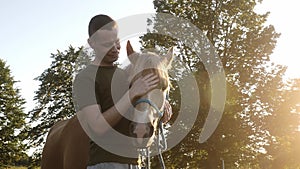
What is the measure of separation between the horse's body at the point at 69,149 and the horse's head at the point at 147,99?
1.78 m

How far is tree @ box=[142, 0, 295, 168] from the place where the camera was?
2364 cm

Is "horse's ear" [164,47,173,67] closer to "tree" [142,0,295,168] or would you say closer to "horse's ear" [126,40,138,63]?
"horse's ear" [126,40,138,63]

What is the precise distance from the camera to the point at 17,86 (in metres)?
44.4

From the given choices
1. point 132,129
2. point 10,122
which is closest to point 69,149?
point 132,129

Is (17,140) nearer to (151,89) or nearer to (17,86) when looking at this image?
(17,86)

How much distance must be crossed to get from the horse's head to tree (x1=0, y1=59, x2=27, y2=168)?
3820 centimetres

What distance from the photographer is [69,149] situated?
5.41 m

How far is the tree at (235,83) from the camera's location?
23641 millimetres

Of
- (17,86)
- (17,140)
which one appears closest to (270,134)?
(17,140)

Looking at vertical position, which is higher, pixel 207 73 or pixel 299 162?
pixel 207 73

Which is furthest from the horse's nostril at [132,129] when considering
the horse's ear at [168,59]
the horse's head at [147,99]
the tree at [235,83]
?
the tree at [235,83]

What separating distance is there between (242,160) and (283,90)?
4.90 meters

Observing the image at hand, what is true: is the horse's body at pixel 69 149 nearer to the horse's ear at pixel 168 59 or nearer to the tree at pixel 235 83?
the horse's ear at pixel 168 59

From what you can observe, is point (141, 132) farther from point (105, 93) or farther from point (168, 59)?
point (168, 59)
